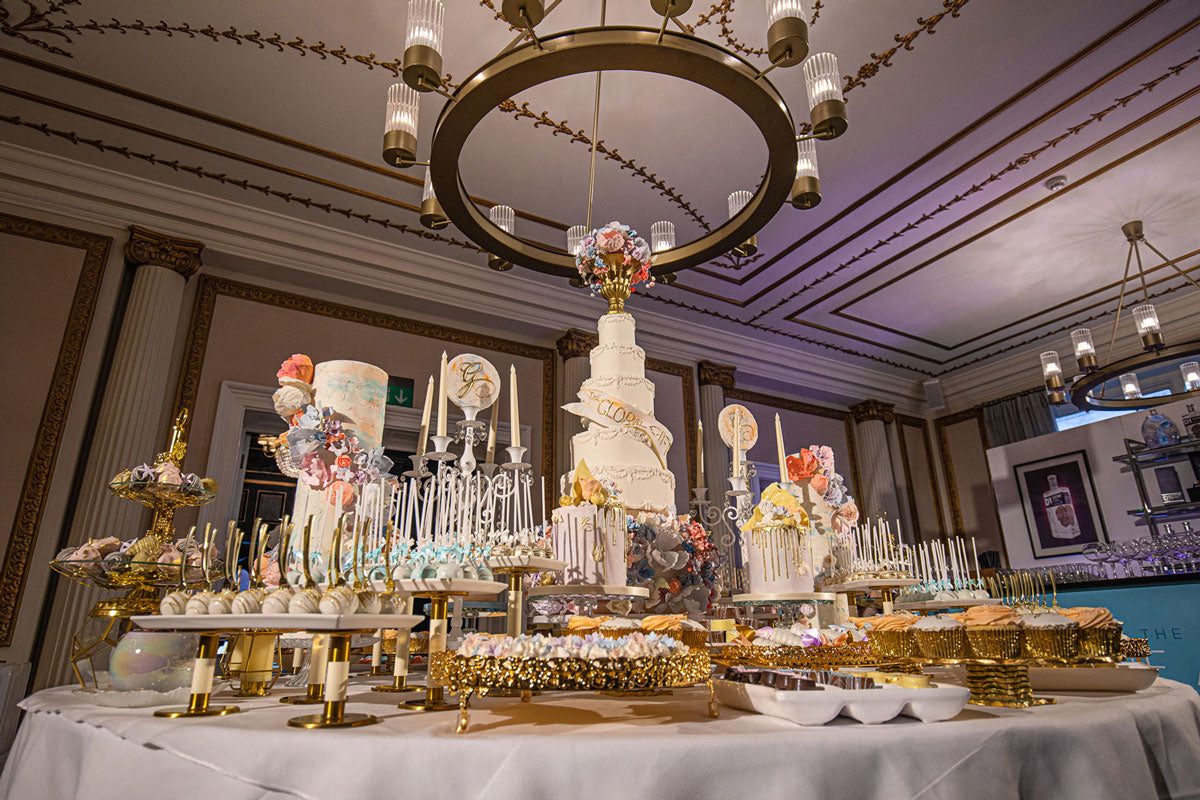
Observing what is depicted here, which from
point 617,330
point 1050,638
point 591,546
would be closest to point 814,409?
point 617,330

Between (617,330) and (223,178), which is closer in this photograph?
(617,330)

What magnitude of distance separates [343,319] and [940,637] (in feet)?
20.3

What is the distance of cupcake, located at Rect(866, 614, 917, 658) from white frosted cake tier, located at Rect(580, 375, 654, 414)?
2.15m

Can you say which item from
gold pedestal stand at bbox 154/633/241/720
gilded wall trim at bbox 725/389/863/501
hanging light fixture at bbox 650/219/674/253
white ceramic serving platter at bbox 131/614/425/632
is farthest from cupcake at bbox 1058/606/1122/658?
gilded wall trim at bbox 725/389/863/501

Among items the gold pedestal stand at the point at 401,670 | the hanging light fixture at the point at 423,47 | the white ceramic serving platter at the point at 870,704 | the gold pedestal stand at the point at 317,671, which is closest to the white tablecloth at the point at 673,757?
the white ceramic serving platter at the point at 870,704

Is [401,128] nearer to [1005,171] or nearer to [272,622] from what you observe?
[272,622]

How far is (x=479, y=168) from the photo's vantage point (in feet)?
18.1

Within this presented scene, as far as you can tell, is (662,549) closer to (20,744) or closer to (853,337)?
(20,744)

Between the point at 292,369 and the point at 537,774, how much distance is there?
242 centimetres

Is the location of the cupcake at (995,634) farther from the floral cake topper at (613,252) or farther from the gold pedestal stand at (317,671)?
the floral cake topper at (613,252)

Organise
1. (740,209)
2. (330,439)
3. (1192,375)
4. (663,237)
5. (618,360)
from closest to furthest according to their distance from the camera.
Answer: (330,439)
(740,209)
(618,360)
(663,237)
(1192,375)

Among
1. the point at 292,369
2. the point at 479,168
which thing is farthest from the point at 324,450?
the point at 479,168

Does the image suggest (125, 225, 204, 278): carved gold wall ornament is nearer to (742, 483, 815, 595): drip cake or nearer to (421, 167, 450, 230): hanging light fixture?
(421, 167, 450, 230): hanging light fixture

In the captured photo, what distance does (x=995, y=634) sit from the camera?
1.53 m
